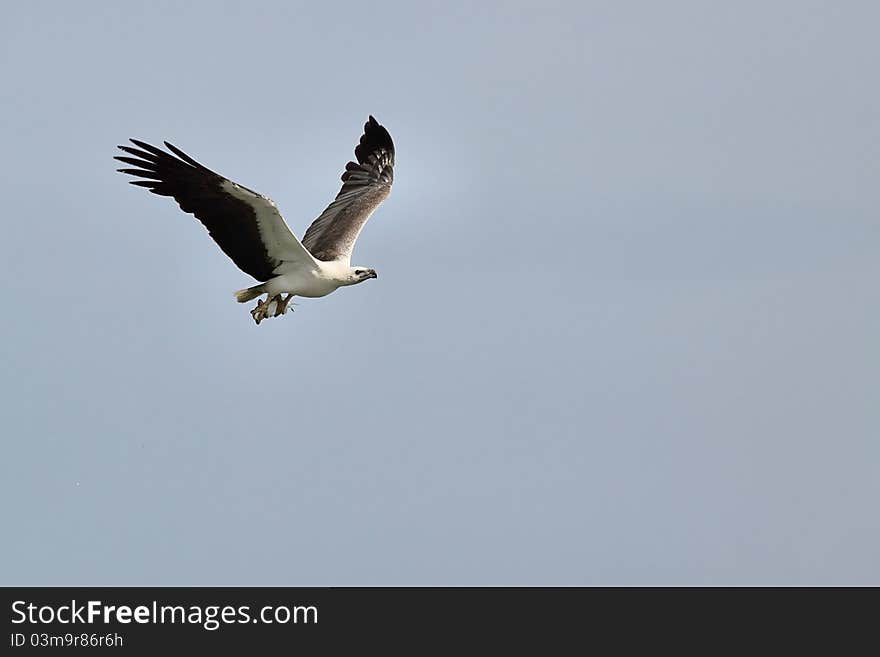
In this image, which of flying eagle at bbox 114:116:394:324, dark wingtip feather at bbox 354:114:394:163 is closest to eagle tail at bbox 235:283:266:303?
flying eagle at bbox 114:116:394:324

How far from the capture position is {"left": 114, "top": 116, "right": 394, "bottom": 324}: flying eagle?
23.8 metres

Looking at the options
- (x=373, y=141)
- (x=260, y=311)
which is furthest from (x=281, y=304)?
(x=373, y=141)

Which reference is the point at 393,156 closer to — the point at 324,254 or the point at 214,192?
the point at 324,254

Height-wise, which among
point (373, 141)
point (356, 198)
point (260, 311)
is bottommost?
point (260, 311)

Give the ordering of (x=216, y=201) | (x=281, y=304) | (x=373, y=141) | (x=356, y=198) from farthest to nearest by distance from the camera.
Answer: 1. (x=373, y=141)
2. (x=356, y=198)
3. (x=281, y=304)
4. (x=216, y=201)

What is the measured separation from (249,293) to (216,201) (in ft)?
6.69

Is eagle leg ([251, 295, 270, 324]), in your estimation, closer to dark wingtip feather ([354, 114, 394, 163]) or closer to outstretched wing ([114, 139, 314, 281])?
outstretched wing ([114, 139, 314, 281])

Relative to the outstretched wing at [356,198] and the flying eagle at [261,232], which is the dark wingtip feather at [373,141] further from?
the flying eagle at [261,232]

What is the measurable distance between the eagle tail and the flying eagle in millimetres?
15

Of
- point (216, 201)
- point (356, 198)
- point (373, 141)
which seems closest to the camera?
point (216, 201)

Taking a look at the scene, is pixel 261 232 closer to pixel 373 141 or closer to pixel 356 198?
pixel 356 198

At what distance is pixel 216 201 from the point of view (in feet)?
78.8
